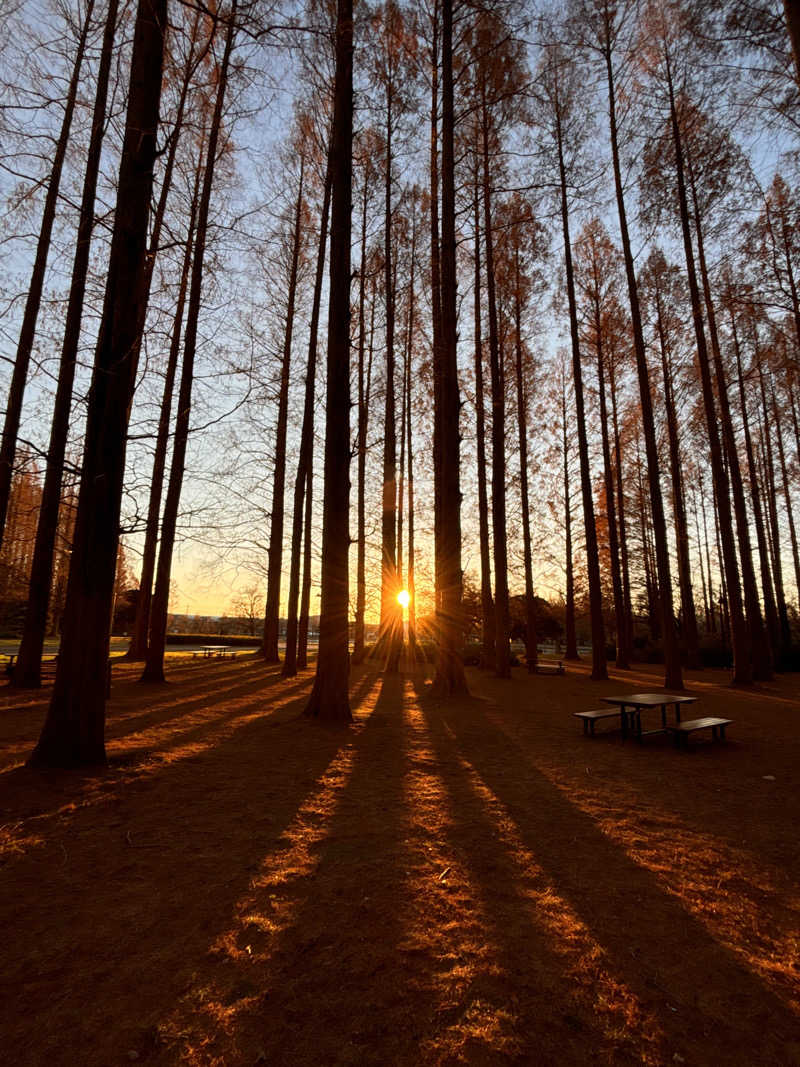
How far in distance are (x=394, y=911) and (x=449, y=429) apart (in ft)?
29.8

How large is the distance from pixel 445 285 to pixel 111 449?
8.10 meters

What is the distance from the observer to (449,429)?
34.5 feet

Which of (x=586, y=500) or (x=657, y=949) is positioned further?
(x=586, y=500)

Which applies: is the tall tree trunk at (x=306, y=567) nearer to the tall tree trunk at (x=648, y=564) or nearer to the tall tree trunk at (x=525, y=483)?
the tall tree trunk at (x=525, y=483)

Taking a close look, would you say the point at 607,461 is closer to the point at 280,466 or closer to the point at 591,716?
the point at 280,466

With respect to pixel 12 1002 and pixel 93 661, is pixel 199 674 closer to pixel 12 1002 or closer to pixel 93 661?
pixel 93 661

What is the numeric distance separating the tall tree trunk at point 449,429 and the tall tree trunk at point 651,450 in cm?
521

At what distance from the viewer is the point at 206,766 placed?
16.4ft

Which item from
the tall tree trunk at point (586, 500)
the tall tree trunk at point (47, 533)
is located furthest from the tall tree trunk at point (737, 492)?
the tall tree trunk at point (47, 533)

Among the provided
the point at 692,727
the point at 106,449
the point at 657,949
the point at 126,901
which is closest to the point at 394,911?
the point at 657,949

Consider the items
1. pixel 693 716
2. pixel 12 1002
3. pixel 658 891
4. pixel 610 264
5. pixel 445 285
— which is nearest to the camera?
pixel 12 1002

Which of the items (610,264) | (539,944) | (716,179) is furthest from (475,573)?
(539,944)

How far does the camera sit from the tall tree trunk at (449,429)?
10375mm

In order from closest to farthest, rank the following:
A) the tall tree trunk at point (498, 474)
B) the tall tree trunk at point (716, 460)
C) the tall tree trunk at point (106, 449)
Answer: the tall tree trunk at point (106, 449) → the tall tree trunk at point (716, 460) → the tall tree trunk at point (498, 474)
